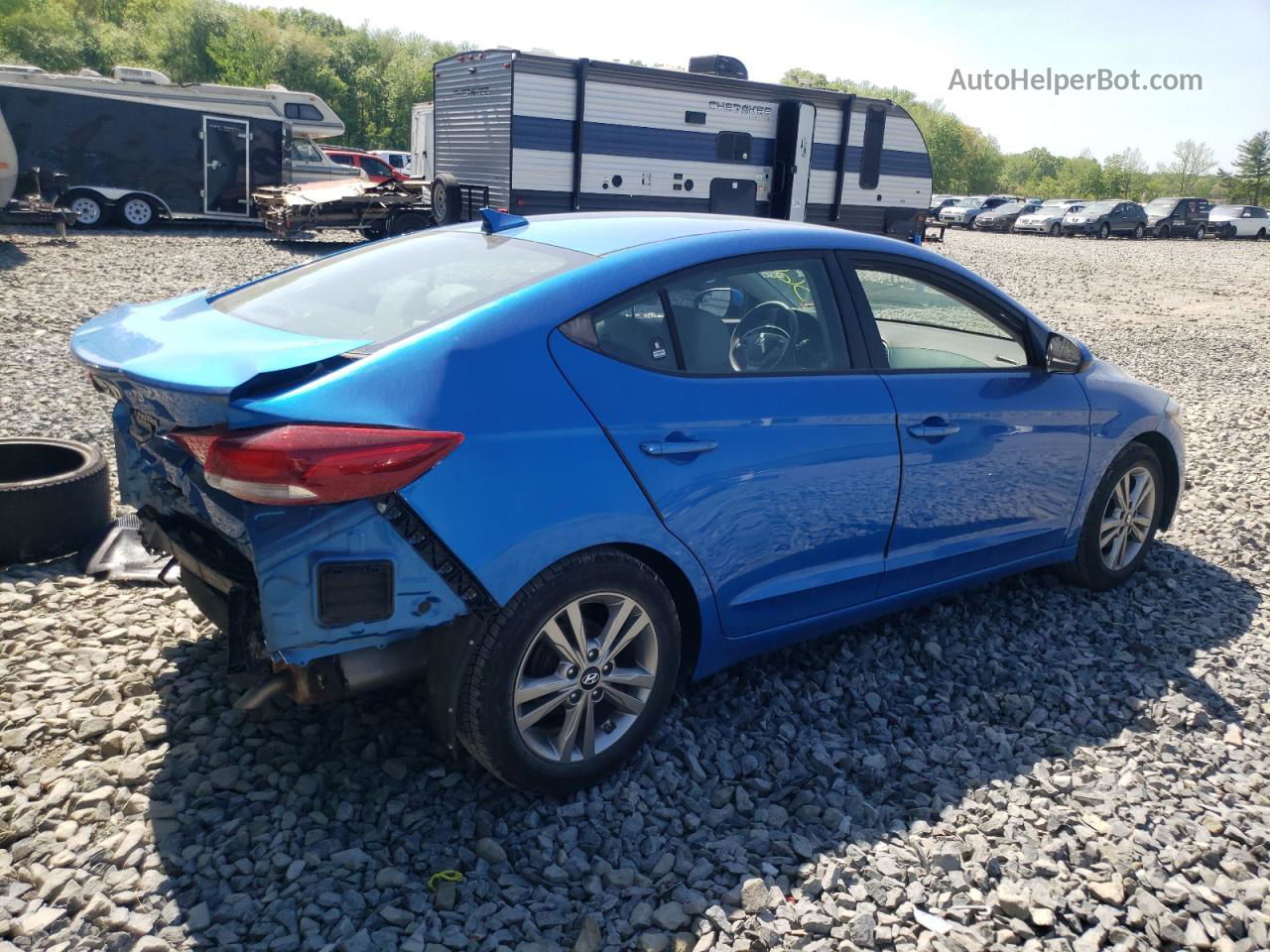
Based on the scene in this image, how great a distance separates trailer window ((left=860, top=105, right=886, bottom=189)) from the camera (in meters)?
18.0

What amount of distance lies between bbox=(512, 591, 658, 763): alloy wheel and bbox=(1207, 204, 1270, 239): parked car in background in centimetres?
4831

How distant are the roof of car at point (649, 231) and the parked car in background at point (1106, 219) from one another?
134 feet

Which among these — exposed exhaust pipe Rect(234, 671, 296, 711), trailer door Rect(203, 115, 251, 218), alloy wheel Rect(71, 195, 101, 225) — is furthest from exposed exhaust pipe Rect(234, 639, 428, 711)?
trailer door Rect(203, 115, 251, 218)

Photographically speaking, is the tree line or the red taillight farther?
the tree line

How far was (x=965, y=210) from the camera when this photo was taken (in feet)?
148

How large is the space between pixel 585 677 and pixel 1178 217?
46454mm

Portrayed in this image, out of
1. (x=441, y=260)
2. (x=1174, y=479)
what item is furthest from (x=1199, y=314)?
(x=441, y=260)

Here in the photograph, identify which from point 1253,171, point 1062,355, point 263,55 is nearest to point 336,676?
point 1062,355

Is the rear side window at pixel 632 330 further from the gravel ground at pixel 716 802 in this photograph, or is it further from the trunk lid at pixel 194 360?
the gravel ground at pixel 716 802

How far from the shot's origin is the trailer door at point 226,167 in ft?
66.4

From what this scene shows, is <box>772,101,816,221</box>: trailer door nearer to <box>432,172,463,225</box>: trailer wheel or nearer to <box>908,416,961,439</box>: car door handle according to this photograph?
<box>432,172,463,225</box>: trailer wheel

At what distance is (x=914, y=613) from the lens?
449 centimetres

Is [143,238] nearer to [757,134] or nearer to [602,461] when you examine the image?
[757,134]

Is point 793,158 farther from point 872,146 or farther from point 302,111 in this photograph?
point 302,111
